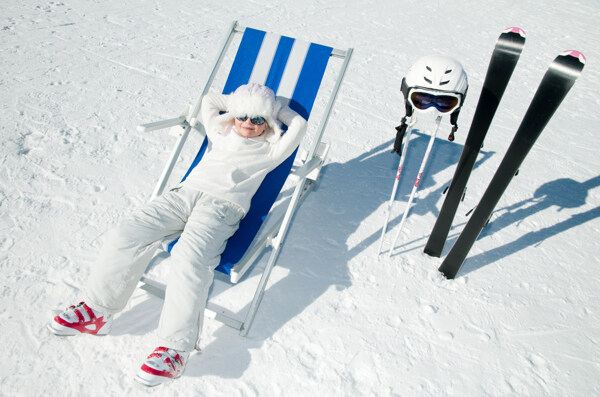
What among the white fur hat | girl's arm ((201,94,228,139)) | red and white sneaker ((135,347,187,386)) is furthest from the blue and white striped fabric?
red and white sneaker ((135,347,187,386))

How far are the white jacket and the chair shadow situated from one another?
60 centimetres

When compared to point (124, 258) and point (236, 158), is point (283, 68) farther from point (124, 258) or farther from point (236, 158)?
point (124, 258)

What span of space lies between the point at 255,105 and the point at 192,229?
812 millimetres

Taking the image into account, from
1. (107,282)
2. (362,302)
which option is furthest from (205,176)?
(362,302)

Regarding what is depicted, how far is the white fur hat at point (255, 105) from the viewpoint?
241 centimetres

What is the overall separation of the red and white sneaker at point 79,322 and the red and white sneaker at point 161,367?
1.13ft

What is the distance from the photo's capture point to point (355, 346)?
2277 millimetres

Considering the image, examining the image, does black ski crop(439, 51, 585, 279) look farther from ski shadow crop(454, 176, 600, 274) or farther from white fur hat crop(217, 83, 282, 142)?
white fur hat crop(217, 83, 282, 142)

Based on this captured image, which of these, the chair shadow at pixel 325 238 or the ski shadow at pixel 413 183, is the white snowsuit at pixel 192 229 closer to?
the chair shadow at pixel 325 238

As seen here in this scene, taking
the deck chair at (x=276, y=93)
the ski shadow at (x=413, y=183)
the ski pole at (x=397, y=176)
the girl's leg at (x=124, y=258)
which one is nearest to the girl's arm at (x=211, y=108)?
the deck chair at (x=276, y=93)

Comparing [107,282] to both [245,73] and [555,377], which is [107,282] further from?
[555,377]

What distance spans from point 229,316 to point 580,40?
8483 mm

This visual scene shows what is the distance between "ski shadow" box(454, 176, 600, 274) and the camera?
2978 millimetres

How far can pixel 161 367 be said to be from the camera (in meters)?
1.87
